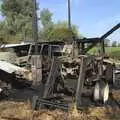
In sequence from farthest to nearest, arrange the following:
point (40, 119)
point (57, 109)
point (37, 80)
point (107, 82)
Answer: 1. point (37, 80)
2. point (107, 82)
3. point (57, 109)
4. point (40, 119)

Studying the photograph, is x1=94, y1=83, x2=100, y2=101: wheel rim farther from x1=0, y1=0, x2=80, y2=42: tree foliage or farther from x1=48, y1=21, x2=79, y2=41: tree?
x1=0, y1=0, x2=80, y2=42: tree foliage

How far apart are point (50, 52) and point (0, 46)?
259 inches

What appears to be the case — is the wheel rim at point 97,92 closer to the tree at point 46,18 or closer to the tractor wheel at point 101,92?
the tractor wheel at point 101,92

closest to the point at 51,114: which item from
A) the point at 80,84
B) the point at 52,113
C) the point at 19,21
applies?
the point at 52,113

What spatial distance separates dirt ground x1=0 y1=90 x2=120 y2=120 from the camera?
11.3m

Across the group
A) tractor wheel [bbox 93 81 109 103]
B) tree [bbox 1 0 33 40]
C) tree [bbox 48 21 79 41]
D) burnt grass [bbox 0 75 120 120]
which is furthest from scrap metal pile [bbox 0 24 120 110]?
tree [bbox 1 0 33 40]

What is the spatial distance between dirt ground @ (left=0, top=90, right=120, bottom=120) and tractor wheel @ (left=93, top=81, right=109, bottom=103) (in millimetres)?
2039

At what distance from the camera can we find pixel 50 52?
997 inches

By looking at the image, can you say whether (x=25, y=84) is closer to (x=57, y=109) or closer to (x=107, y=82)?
(x=107, y=82)

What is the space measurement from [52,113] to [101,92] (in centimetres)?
A: 474

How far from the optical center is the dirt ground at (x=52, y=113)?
11289 mm

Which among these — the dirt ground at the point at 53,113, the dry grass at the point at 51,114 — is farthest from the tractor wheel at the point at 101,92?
the dry grass at the point at 51,114

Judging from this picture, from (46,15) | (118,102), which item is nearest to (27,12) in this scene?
(46,15)

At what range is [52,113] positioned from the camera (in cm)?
1156
